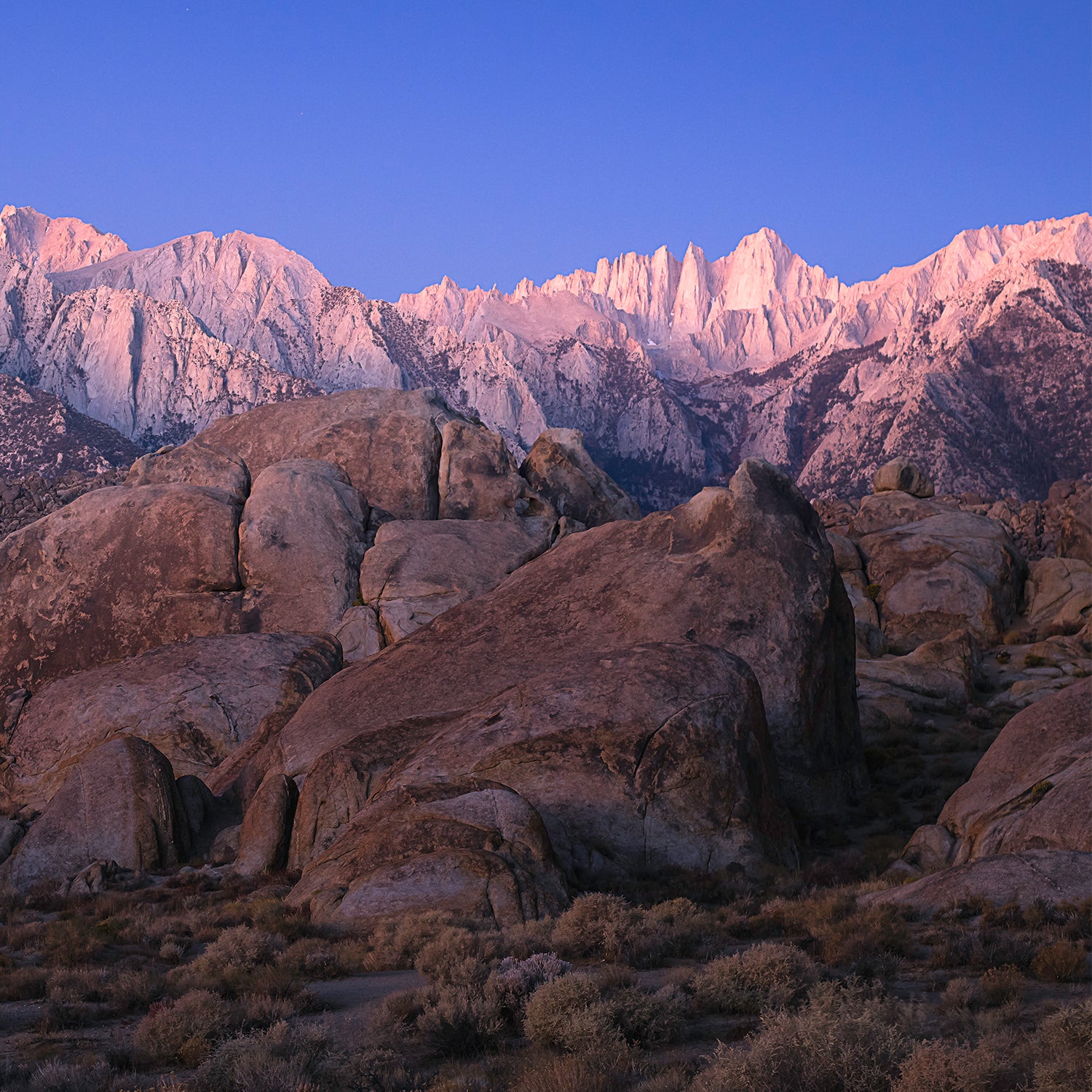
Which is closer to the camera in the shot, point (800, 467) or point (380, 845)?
point (380, 845)

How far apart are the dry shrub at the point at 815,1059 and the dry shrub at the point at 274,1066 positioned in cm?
256

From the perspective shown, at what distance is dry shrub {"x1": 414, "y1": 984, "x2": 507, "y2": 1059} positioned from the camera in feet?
26.7

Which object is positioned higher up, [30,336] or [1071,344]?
[30,336]

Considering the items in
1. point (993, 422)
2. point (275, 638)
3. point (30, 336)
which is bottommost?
point (275, 638)

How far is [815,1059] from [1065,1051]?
1664 millimetres

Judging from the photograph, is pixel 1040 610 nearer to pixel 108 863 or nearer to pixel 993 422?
pixel 108 863

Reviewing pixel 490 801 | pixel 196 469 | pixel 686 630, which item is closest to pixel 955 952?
pixel 490 801

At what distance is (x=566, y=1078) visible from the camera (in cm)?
702

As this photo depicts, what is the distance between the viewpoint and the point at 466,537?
30031 mm

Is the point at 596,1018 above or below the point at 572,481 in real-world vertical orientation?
below

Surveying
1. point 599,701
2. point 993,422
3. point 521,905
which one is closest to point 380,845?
point 521,905

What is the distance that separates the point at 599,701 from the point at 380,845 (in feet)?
14.8

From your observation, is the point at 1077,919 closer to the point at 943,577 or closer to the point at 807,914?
the point at 807,914

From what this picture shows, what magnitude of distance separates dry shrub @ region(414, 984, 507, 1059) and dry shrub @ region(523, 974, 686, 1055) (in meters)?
0.28
